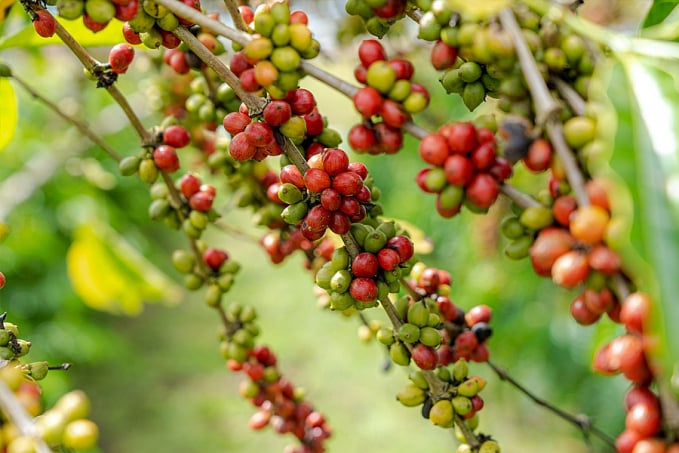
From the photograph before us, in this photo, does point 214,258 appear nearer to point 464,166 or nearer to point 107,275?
point 464,166

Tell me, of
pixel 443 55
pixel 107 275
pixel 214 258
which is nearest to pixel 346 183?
pixel 443 55

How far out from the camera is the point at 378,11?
480 millimetres

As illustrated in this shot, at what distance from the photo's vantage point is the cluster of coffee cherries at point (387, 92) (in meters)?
0.47

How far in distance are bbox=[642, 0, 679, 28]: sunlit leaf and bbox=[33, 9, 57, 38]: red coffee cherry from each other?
1.64 feet

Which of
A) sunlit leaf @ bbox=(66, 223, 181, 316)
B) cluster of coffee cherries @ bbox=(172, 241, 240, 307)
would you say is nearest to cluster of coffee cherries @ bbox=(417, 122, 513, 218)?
cluster of coffee cherries @ bbox=(172, 241, 240, 307)

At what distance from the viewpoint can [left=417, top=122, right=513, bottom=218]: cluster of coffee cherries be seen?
44cm

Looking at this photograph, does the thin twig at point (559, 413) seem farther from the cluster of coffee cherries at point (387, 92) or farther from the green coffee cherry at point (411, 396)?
the cluster of coffee cherries at point (387, 92)

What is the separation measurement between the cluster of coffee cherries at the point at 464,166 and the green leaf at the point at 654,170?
3.5 inches

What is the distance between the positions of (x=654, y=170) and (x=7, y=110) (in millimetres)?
777

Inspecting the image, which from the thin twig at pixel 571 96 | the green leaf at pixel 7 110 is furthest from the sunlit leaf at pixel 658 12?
the green leaf at pixel 7 110

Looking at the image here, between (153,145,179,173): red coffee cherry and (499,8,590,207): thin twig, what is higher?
(499,8,590,207): thin twig

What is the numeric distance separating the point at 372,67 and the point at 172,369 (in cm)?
331

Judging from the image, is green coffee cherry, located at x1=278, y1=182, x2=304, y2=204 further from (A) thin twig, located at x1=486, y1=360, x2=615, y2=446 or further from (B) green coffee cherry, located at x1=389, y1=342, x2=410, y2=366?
(A) thin twig, located at x1=486, y1=360, x2=615, y2=446

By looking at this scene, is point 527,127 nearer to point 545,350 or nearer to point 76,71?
point 545,350
